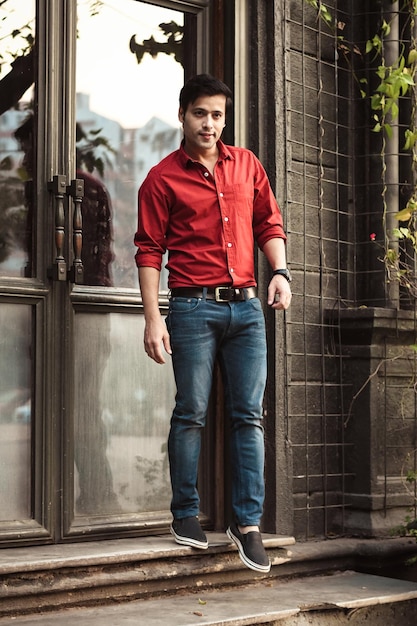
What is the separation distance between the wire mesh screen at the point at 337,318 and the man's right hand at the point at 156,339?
109cm

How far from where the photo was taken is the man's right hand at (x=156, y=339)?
445cm

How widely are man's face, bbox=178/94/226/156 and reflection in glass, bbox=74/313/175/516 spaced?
0.98 metres

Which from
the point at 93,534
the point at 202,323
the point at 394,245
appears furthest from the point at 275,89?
the point at 93,534

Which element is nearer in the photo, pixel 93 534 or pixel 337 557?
pixel 93 534

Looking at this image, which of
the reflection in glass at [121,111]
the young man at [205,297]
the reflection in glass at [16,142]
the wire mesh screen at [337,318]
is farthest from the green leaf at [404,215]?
the reflection in glass at [16,142]

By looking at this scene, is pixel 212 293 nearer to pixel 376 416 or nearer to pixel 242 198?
pixel 242 198

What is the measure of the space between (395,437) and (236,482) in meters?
1.32

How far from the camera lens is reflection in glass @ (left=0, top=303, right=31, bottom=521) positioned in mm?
4758

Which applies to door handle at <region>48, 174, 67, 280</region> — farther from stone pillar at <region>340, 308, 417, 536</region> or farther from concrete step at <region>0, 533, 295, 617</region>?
stone pillar at <region>340, 308, 417, 536</region>

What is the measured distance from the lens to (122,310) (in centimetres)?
514

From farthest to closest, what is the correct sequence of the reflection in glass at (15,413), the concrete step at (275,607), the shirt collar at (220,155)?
the reflection in glass at (15,413) < the shirt collar at (220,155) < the concrete step at (275,607)

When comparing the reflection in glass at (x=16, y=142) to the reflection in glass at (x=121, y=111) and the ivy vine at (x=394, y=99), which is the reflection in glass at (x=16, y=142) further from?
the ivy vine at (x=394, y=99)

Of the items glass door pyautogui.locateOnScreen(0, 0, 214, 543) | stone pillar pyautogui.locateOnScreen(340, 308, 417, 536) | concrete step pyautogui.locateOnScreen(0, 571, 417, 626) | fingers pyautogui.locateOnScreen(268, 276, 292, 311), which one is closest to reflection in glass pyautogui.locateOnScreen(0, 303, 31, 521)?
glass door pyautogui.locateOnScreen(0, 0, 214, 543)

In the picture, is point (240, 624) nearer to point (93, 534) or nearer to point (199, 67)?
point (93, 534)
